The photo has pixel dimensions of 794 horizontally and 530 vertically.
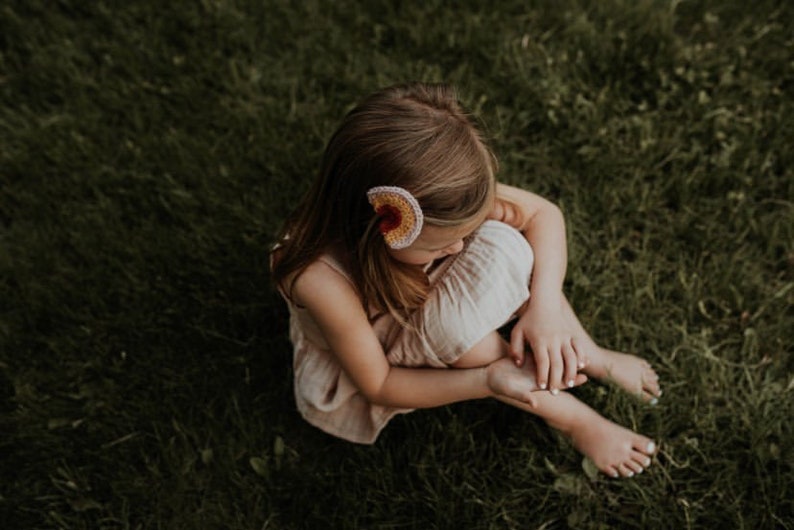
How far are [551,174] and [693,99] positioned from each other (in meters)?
0.64

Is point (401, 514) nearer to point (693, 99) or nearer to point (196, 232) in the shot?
point (196, 232)

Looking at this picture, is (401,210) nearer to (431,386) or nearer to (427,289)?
(427,289)

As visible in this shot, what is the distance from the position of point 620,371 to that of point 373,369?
80cm

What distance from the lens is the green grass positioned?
2.27 meters

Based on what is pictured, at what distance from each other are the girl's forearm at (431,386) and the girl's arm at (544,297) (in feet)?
0.45

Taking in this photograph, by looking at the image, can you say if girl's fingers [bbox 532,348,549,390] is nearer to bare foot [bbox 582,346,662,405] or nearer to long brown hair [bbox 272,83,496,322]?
bare foot [bbox 582,346,662,405]

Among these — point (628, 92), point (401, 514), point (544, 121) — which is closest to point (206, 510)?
point (401, 514)

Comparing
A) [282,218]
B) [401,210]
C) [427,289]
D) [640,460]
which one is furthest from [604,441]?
[282,218]

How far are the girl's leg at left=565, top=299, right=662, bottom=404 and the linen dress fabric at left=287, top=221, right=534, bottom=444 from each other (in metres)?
0.33

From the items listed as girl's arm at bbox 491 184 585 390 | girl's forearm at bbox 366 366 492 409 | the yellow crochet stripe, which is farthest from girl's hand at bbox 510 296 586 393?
the yellow crochet stripe

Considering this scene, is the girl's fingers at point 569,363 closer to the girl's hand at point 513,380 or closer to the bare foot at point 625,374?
the girl's hand at point 513,380

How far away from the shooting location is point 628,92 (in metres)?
2.93

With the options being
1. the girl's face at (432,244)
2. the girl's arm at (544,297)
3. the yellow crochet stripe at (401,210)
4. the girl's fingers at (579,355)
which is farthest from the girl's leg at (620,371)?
the yellow crochet stripe at (401,210)

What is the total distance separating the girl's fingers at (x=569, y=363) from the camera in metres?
2.03
